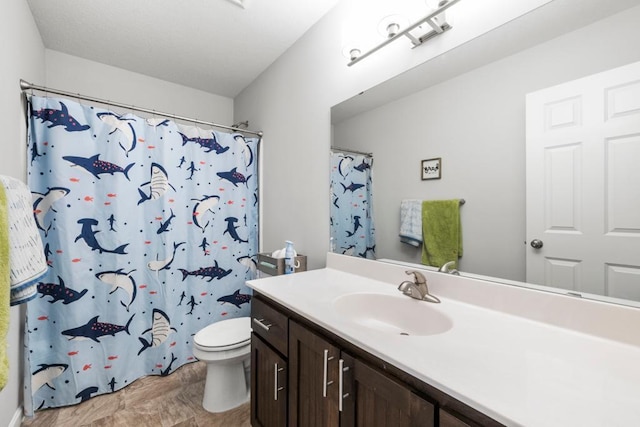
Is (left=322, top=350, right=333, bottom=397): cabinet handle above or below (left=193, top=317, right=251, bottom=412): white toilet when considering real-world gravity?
above

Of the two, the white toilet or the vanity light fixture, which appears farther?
the white toilet

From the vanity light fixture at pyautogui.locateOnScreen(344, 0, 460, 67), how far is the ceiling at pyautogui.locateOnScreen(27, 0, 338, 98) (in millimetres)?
565

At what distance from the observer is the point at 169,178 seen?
1968mm

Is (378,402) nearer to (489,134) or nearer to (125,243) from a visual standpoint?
(489,134)

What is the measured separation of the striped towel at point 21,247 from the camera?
78 cm

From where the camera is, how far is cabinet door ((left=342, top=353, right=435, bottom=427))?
0.62m

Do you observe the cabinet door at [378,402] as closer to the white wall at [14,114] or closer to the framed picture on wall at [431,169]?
the framed picture on wall at [431,169]

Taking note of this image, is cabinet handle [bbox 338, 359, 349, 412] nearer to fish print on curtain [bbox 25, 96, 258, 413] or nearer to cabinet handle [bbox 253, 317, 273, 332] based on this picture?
cabinet handle [bbox 253, 317, 273, 332]

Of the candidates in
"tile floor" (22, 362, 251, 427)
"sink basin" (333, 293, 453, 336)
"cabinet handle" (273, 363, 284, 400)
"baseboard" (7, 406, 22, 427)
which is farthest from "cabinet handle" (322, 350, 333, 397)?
"baseboard" (7, 406, 22, 427)

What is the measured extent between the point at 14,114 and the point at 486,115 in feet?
7.40

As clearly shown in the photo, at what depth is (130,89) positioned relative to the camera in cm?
232

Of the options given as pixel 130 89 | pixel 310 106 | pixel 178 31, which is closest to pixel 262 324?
pixel 310 106

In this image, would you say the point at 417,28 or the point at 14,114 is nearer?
the point at 417,28

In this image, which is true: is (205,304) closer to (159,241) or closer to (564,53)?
(159,241)
